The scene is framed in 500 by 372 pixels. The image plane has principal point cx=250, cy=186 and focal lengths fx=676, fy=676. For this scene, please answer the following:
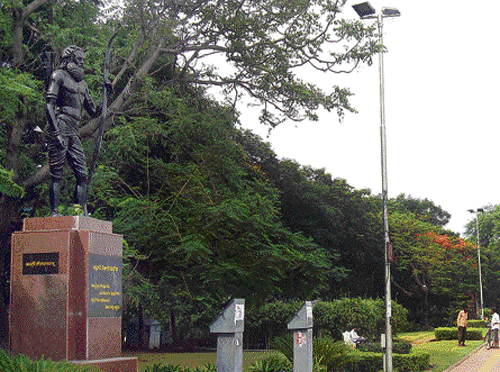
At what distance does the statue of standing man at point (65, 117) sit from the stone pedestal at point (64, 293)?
2.76 feet

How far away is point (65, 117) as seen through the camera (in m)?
11.8

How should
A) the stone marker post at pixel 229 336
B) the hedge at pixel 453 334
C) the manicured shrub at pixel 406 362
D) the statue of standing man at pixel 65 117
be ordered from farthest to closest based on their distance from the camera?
the hedge at pixel 453 334 → the manicured shrub at pixel 406 362 → the statue of standing man at pixel 65 117 → the stone marker post at pixel 229 336

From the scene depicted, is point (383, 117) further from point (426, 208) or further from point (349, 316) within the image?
point (426, 208)

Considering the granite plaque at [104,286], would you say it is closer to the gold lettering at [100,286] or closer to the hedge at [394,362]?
the gold lettering at [100,286]

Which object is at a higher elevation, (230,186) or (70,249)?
(230,186)

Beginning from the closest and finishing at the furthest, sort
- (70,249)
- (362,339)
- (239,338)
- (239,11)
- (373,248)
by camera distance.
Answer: (239,338) < (70,249) < (239,11) < (362,339) < (373,248)

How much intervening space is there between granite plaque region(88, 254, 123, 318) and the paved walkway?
1355 cm

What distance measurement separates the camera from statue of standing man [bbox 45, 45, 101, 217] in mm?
11680

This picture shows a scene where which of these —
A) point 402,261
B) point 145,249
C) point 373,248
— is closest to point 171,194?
point 145,249

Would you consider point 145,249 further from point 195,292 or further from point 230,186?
point 230,186

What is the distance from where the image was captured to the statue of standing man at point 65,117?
1168 cm

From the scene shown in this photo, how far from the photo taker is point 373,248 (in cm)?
4397

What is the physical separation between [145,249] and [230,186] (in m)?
4.61

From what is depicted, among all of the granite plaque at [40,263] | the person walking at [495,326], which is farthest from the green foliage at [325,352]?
the person walking at [495,326]
